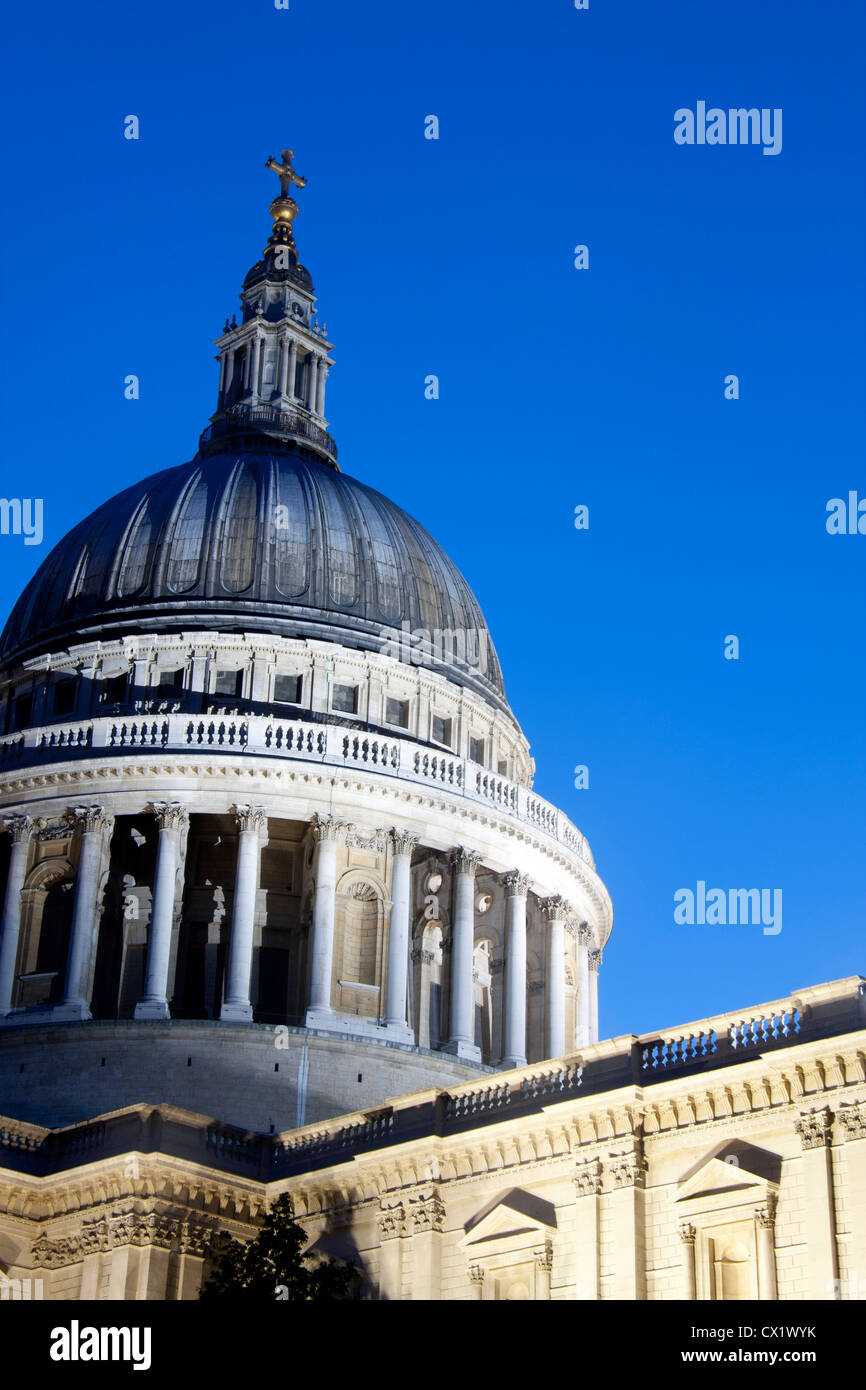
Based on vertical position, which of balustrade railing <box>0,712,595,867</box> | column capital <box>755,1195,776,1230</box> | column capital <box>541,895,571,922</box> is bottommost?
column capital <box>755,1195,776,1230</box>

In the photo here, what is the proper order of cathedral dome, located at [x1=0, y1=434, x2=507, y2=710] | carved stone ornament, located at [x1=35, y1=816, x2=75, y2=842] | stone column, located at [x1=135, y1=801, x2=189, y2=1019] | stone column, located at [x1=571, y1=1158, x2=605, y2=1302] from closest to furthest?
stone column, located at [x1=571, y1=1158, x2=605, y2=1302] < stone column, located at [x1=135, y1=801, x2=189, y2=1019] < carved stone ornament, located at [x1=35, y1=816, x2=75, y2=842] < cathedral dome, located at [x1=0, y1=434, x2=507, y2=710]

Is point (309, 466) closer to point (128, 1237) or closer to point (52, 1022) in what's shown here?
point (52, 1022)

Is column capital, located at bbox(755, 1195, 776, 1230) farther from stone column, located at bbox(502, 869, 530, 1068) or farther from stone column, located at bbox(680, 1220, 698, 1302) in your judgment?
stone column, located at bbox(502, 869, 530, 1068)

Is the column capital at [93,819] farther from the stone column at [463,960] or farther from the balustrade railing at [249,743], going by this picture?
the stone column at [463,960]

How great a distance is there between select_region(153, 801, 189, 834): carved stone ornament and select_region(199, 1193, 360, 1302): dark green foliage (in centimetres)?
2206

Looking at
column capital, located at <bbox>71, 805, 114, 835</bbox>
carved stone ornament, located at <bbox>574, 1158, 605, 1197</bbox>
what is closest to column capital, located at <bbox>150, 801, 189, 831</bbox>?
column capital, located at <bbox>71, 805, 114, 835</bbox>

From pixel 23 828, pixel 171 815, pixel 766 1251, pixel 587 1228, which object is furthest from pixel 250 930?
pixel 766 1251

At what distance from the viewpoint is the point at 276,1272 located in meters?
36.8

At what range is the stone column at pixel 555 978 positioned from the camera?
64312mm

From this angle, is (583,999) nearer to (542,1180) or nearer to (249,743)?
(249,743)

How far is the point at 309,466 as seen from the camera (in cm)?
7175

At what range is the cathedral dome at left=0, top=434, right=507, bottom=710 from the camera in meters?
66.6
